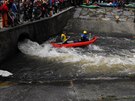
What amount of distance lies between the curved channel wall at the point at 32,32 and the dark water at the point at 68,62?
0.57 metres

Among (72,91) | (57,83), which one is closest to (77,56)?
(57,83)

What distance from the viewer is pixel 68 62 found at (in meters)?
16.6

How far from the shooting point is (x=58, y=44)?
816 inches

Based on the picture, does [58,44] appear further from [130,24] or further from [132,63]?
[130,24]

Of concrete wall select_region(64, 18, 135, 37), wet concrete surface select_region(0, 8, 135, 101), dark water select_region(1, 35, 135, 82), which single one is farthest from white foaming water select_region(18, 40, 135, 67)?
concrete wall select_region(64, 18, 135, 37)

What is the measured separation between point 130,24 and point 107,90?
2075 centimetres

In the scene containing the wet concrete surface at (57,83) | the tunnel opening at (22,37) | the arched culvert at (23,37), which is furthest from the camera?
the arched culvert at (23,37)

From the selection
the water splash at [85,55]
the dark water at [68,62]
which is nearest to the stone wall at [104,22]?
the dark water at [68,62]

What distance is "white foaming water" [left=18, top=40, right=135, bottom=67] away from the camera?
16609mm

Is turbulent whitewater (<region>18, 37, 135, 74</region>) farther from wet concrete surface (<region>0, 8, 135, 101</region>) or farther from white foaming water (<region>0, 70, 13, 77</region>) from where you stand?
white foaming water (<region>0, 70, 13, 77</region>)

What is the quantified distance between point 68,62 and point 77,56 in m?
1.74

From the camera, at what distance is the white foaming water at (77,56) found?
16.6 m

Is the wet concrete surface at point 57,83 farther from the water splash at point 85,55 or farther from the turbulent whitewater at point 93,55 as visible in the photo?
the water splash at point 85,55

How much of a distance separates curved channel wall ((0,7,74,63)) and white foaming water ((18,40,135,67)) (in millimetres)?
924
